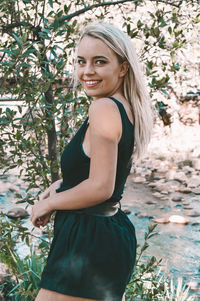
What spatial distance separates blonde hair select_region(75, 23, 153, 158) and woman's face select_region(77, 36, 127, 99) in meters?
0.02

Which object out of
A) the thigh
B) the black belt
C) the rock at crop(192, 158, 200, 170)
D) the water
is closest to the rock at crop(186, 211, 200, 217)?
the water

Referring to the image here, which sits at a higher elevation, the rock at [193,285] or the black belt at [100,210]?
the black belt at [100,210]

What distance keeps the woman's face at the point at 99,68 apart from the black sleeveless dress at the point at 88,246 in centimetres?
15

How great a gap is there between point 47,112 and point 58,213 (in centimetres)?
94

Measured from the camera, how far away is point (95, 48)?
1.60m

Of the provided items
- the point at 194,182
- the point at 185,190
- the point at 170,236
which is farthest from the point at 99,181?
the point at 194,182

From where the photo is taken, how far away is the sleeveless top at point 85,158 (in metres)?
1.53

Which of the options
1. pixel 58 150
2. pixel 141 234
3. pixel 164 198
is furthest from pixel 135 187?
pixel 58 150

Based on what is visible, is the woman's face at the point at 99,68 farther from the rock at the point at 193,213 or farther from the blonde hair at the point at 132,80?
the rock at the point at 193,213

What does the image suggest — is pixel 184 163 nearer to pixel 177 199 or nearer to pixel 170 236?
pixel 177 199

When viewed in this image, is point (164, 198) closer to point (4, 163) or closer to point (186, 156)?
point (186, 156)

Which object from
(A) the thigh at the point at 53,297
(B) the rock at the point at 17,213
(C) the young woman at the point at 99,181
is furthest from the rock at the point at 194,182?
(A) the thigh at the point at 53,297

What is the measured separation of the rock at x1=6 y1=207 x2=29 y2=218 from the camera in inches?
235

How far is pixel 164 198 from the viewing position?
7375mm
